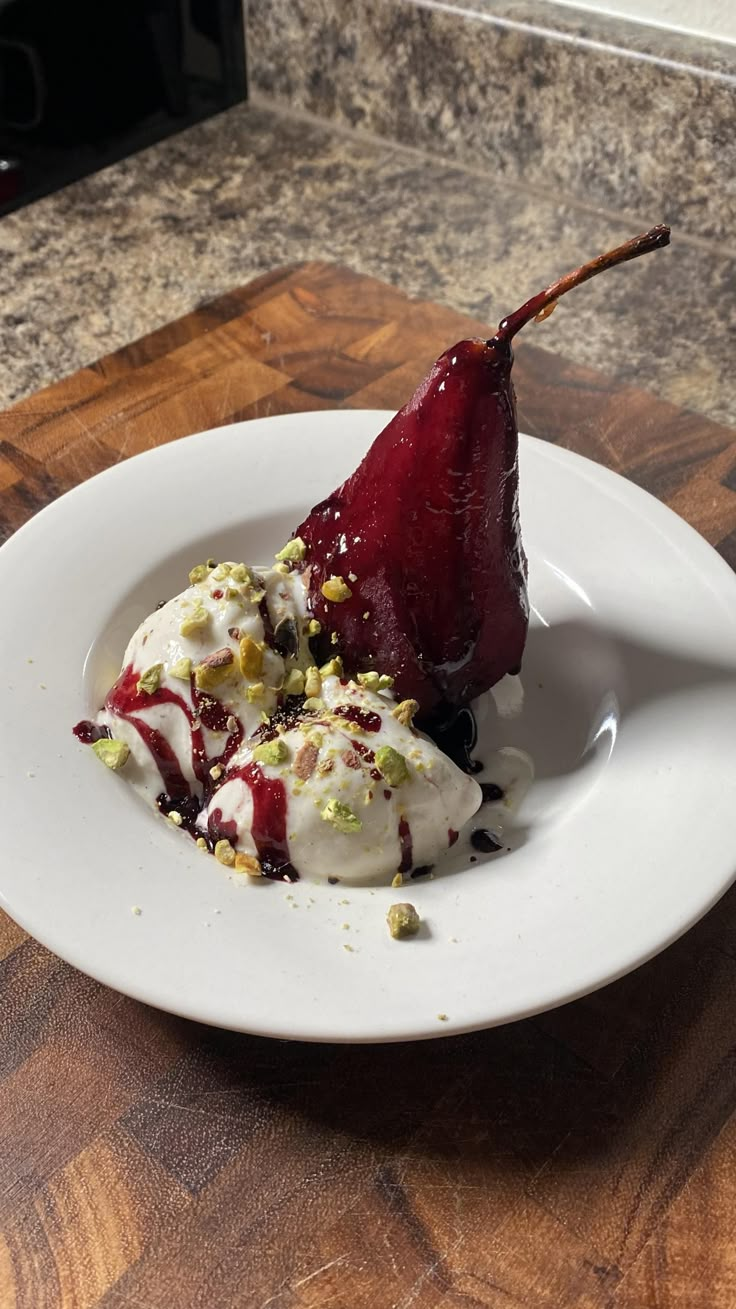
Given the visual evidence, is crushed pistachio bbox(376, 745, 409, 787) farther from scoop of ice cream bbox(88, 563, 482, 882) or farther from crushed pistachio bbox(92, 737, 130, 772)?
crushed pistachio bbox(92, 737, 130, 772)

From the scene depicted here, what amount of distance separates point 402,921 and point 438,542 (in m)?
0.22

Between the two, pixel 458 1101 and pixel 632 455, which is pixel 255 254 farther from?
pixel 458 1101

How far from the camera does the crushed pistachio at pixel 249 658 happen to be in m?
0.71

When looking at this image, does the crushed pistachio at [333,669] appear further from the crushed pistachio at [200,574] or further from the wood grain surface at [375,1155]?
the wood grain surface at [375,1155]

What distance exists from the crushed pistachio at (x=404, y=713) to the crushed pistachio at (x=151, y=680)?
0.44ft

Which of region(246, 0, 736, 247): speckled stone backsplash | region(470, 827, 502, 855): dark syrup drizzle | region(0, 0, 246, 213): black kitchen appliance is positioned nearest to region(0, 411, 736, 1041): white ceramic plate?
region(470, 827, 502, 855): dark syrup drizzle

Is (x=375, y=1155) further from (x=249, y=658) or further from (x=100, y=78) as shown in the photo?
(x=100, y=78)

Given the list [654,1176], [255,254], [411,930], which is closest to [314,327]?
[255,254]

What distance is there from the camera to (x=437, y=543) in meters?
0.72

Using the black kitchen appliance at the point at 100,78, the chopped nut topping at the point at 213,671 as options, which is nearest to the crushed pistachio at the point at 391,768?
the chopped nut topping at the point at 213,671

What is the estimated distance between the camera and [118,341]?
1.24 m

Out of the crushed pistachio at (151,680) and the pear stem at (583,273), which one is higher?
the pear stem at (583,273)

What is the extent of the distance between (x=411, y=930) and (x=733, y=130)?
0.98 metres

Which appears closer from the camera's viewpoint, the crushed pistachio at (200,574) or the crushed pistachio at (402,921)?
the crushed pistachio at (402,921)
